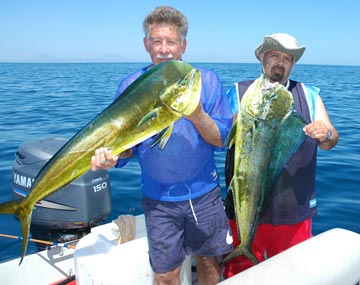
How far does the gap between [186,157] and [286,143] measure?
0.78 m

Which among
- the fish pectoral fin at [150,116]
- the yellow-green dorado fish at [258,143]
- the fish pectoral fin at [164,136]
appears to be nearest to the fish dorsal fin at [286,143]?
the yellow-green dorado fish at [258,143]

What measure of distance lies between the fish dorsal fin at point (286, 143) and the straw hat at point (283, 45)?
597 millimetres

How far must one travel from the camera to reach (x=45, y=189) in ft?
7.74

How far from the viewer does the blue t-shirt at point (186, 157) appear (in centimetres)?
275

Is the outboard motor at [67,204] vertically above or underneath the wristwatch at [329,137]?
underneath

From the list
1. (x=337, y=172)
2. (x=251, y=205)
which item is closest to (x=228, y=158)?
(x=251, y=205)

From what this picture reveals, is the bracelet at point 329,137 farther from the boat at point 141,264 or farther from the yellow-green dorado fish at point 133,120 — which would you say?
the yellow-green dorado fish at point 133,120

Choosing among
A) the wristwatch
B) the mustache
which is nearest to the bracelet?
the wristwatch

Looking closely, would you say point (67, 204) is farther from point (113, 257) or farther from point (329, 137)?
point (329, 137)

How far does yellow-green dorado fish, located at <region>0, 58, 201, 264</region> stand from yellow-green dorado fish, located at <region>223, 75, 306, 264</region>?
23.0 inches

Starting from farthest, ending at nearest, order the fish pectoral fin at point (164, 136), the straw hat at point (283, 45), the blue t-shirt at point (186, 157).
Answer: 1. the straw hat at point (283, 45)
2. the blue t-shirt at point (186, 157)
3. the fish pectoral fin at point (164, 136)

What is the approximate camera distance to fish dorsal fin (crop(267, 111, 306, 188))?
276 centimetres

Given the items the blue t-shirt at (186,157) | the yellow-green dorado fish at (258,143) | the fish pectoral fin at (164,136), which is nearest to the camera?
the fish pectoral fin at (164,136)

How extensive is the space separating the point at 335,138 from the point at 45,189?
2.17m
